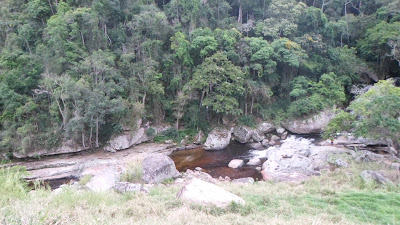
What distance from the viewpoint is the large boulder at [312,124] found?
20.2 meters

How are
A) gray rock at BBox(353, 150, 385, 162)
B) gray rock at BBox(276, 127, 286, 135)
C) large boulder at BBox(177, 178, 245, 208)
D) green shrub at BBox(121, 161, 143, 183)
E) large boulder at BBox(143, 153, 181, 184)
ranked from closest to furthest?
1. large boulder at BBox(177, 178, 245, 208)
2. green shrub at BBox(121, 161, 143, 183)
3. large boulder at BBox(143, 153, 181, 184)
4. gray rock at BBox(353, 150, 385, 162)
5. gray rock at BBox(276, 127, 286, 135)

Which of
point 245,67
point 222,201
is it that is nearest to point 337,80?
point 245,67

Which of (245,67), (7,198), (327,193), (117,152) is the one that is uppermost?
(245,67)

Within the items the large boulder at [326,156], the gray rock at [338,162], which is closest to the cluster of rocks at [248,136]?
the large boulder at [326,156]

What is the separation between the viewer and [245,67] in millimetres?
20297

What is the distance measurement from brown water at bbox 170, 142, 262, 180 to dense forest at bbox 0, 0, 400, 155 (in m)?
2.78

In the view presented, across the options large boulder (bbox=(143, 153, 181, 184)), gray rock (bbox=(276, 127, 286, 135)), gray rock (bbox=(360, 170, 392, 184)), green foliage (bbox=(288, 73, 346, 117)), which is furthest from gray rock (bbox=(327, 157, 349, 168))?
large boulder (bbox=(143, 153, 181, 184))

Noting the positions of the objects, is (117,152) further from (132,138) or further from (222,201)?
(222,201)

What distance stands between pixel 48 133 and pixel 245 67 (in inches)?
594

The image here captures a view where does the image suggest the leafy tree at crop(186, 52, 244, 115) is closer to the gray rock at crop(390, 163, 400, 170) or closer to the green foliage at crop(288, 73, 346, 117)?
the green foliage at crop(288, 73, 346, 117)

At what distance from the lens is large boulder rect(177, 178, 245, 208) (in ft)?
19.3

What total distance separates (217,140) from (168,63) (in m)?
7.31

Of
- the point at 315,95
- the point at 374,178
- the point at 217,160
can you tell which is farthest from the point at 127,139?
the point at 315,95

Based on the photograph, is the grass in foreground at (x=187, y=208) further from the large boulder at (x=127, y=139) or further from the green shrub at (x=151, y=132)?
the green shrub at (x=151, y=132)
